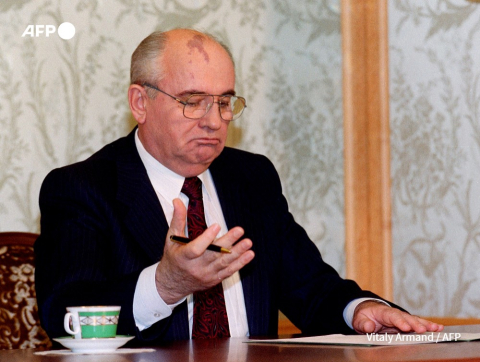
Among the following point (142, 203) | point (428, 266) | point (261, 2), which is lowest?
point (428, 266)

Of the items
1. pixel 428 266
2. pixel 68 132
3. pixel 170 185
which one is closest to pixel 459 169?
pixel 428 266

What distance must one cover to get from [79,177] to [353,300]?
88 cm

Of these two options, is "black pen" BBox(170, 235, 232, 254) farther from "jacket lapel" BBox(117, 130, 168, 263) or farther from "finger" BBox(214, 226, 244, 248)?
"jacket lapel" BBox(117, 130, 168, 263)

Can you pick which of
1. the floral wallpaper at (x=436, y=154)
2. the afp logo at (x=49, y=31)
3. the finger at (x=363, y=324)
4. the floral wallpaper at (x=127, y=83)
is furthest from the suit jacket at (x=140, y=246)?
the floral wallpaper at (x=436, y=154)

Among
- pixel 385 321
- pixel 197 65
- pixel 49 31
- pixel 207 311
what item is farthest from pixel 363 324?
pixel 49 31

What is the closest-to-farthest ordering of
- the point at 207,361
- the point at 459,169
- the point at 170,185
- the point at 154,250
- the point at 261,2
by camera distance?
1. the point at 207,361
2. the point at 154,250
3. the point at 170,185
4. the point at 459,169
5. the point at 261,2

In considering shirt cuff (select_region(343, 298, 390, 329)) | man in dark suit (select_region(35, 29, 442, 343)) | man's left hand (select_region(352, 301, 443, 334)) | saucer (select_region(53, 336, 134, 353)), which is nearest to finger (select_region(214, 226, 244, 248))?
man in dark suit (select_region(35, 29, 442, 343))

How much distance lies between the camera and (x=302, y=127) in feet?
11.3

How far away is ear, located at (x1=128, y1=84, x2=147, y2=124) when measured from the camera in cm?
250

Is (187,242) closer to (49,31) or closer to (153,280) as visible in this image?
(153,280)

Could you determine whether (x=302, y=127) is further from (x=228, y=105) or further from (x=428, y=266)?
(x=228, y=105)

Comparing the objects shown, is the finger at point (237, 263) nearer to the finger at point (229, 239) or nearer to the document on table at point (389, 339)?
the finger at point (229, 239)

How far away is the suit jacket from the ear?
0.09 metres

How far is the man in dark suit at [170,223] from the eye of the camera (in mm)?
1925
